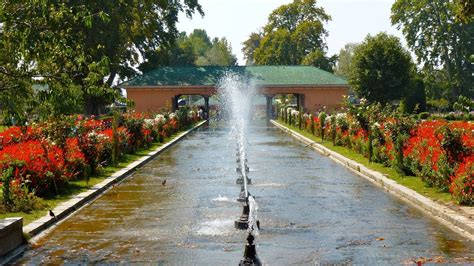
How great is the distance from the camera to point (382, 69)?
60.1m

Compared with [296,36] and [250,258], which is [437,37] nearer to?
[296,36]

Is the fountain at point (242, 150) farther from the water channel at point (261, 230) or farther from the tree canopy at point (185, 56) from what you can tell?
the tree canopy at point (185, 56)

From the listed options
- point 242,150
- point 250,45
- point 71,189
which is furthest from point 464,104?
point 250,45

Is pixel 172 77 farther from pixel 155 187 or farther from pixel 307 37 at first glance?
pixel 155 187

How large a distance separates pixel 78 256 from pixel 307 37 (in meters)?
85.6

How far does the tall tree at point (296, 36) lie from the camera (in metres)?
89.8

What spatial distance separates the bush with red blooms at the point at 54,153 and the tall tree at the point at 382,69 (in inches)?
1564

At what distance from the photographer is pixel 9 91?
9.05 m

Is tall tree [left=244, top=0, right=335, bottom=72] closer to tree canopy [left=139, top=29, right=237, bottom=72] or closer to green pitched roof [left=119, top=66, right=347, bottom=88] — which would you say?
tree canopy [left=139, top=29, right=237, bottom=72]

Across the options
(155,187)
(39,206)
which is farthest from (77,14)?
(155,187)

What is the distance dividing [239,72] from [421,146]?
5053 cm

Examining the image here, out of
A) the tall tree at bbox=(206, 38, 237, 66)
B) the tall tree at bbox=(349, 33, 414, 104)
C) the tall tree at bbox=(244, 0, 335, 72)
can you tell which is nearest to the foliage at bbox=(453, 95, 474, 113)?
the tall tree at bbox=(349, 33, 414, 104)

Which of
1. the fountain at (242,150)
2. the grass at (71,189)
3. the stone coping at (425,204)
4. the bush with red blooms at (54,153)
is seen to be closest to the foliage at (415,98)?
the fountain at (242,150)

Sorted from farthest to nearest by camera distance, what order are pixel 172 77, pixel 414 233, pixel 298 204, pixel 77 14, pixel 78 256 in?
1. pixel 172 77
2. pixel 298 204
3. pixel 414 233
4. pixel 77 14
5. pixel 78 256
